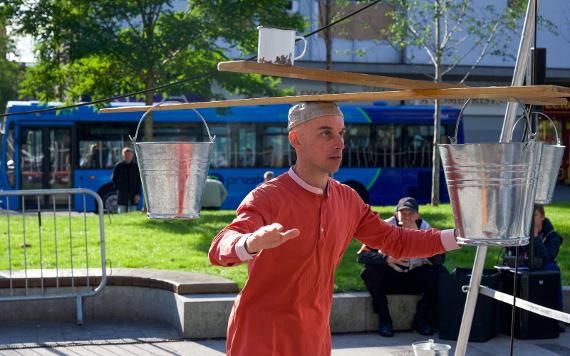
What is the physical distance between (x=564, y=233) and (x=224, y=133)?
12275mm

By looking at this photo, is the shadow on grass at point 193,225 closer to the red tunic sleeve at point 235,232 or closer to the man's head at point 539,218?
the man's head at point 539,218

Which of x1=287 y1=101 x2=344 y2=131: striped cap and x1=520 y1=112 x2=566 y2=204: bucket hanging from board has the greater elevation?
x1=287 y1=101 x2=344 y2=131: striped cap

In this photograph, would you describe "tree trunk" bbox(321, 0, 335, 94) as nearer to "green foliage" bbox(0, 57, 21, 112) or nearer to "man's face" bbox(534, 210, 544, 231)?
"man's face" bbox(534, 210, 544, 231)

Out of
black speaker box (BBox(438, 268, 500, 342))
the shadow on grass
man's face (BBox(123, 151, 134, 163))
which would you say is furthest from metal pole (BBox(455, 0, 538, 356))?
man's face (BBox(123, 151, 134, 163))

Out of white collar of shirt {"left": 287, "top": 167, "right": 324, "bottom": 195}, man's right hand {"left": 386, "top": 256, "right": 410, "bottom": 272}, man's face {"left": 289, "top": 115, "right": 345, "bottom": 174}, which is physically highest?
man's face {"left": 289, "top": 115, "right": 345, "bottom": 174}

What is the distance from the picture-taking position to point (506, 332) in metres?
9.30

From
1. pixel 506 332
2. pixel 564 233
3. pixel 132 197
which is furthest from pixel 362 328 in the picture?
pixel 132 197

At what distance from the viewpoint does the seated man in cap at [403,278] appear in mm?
9195

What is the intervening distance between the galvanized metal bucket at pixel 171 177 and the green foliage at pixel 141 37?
1359 centimetres

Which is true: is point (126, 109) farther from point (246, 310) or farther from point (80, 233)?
point (80, 233)

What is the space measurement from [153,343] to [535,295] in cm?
Result: 364

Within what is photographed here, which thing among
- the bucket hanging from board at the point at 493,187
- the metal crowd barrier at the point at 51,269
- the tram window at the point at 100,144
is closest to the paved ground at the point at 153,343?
the metal crowd barrier at the point at 51,269

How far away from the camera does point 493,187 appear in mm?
3818

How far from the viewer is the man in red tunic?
4.09m
